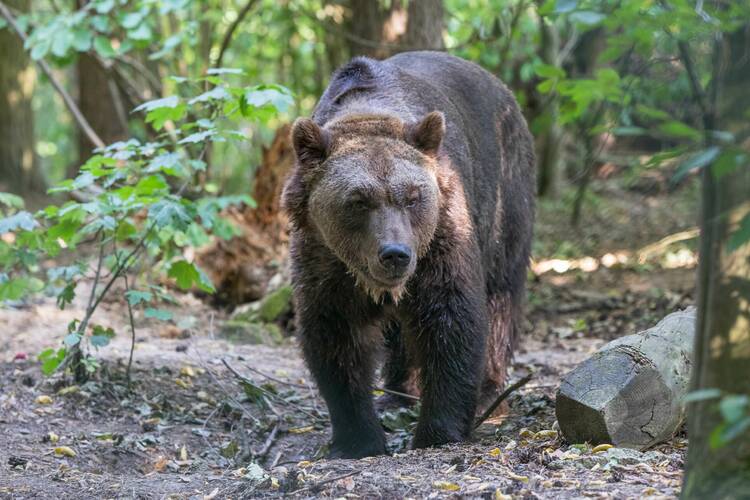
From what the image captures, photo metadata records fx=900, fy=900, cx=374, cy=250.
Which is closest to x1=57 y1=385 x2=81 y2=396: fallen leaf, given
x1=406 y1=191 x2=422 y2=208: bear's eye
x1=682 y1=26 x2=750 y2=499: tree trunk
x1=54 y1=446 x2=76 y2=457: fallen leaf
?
x1=54 y1=446 x2=76 y2=457: fallen leaf

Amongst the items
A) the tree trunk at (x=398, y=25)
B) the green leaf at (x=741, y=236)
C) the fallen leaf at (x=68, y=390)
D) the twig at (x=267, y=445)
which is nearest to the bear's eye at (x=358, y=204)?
the twig at (x=267, y=445)

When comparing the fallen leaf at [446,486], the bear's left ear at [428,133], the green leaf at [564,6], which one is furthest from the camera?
the bear's left ear at [428,133]

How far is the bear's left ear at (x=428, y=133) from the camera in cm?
577

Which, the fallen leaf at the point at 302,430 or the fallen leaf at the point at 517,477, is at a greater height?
A: the fallen leaf at the point at 517,477

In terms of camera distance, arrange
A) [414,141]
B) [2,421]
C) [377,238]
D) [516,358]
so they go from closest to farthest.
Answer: [377,238], [414,141], [2,421], [516,358]

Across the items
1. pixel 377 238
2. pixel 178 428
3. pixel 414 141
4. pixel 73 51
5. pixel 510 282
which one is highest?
pixel 73 51

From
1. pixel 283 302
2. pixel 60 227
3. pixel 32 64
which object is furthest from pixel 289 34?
pixel 60 227

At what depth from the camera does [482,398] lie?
23.4 ft

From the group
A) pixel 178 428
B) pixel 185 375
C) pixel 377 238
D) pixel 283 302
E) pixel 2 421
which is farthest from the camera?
pixel 283 302

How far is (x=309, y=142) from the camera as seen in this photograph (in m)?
5.73

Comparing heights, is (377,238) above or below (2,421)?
above

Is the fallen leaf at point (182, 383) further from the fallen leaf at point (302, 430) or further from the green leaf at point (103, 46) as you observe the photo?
the green leaf at point (103, 46)

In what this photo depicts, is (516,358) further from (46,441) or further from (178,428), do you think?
(46,441)

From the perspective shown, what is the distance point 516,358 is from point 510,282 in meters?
1.53
